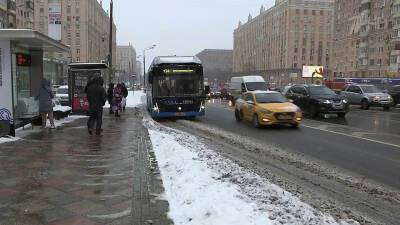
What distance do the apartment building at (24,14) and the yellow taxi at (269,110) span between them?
86.6 meters

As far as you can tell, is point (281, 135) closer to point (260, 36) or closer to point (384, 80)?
point (384, 80)

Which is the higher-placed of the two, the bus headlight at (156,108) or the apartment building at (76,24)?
the apartment building at (76,24)

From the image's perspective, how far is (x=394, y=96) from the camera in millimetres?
36031

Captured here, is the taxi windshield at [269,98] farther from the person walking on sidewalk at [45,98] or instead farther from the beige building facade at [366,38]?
the beige building facade at [366,38]

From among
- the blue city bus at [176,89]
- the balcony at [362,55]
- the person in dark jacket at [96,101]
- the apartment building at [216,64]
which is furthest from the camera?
the apartment building at [216,64]

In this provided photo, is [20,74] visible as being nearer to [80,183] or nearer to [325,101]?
[80,183]

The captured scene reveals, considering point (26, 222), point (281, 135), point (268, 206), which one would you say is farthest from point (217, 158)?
point (281, 135)

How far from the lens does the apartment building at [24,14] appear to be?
98.9 meters

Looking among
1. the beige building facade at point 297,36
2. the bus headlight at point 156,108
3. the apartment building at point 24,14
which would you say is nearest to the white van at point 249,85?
the bus headlight at point 156,108

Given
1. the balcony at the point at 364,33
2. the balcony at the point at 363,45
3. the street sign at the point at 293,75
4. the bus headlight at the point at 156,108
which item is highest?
the balcony at the point at 364,33

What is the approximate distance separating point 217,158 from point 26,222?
476cm

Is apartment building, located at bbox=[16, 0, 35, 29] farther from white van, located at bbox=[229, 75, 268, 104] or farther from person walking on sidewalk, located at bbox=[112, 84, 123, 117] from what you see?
person walking on sidewalk, located at bbox=[112, 84, 123, 117]

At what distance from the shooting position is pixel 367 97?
1283 inches

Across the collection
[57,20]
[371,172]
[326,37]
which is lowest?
[371,172]
